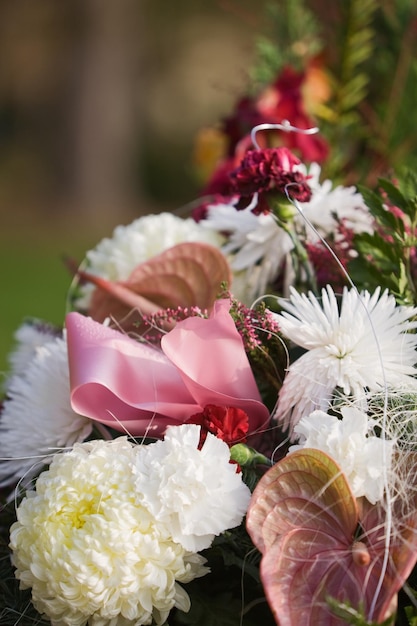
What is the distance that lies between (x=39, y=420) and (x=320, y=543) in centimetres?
31

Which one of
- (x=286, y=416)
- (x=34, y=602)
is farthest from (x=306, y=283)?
(x=34, y=602)

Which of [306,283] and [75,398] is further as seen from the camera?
[306,283]

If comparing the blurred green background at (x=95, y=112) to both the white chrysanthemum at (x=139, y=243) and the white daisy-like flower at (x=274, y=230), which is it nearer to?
the white chrysanthemum at (x=139, y=243)

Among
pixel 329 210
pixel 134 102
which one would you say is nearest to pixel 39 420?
pixel 329 210

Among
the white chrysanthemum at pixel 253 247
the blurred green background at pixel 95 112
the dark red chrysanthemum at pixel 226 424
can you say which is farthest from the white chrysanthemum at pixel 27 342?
the blurred green background at pixel 95 112

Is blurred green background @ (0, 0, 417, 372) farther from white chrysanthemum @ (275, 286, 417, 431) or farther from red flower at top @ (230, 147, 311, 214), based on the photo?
white chrysanthemum @ (275, 286, 417, 431)

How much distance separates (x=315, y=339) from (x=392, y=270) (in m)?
0.16

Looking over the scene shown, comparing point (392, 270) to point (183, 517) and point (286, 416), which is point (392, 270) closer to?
point (286, 416)

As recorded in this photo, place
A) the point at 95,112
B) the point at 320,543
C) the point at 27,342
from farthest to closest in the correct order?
the point at 95,112 → the point at 27,342 → the point at 320,543

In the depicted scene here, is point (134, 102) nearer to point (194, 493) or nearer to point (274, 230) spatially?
point (274, 230)

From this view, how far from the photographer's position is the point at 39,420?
78cm

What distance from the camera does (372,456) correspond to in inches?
23.5

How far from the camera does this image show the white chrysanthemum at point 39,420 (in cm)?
77

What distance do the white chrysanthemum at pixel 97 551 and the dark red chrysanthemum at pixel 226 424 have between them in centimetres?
7
